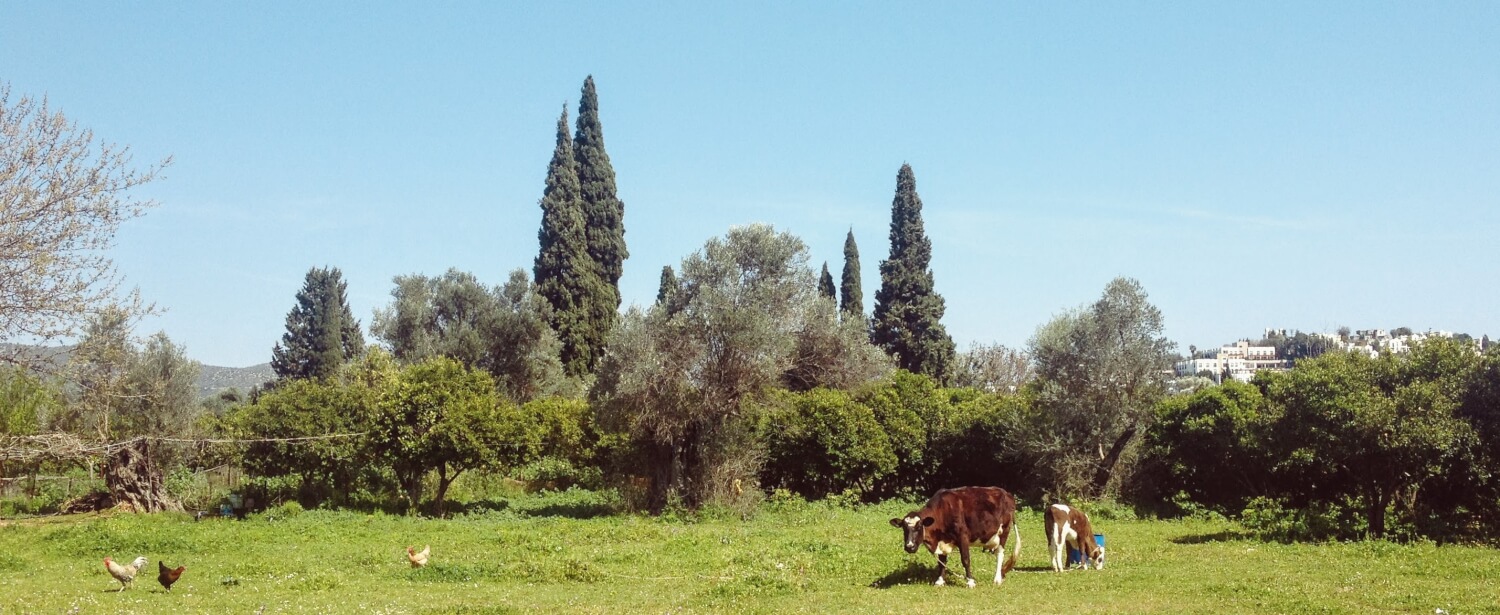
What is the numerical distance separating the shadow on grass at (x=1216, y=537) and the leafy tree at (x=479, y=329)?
3539 cm

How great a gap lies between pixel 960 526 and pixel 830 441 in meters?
16.9

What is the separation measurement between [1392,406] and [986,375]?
50.1m

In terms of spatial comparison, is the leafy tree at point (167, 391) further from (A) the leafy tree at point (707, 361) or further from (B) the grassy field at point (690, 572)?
(A) the leafy tree at point (707, 361)

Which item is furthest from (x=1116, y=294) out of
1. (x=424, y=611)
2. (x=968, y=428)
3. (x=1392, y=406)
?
(x=424, y=611)

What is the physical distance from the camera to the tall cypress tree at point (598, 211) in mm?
54219

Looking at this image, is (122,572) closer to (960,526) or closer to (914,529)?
(914,529)

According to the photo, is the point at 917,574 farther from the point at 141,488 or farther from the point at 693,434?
the point at 141,488

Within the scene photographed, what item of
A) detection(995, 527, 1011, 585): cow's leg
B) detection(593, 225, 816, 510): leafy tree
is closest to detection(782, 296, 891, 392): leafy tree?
detection(593, 225, 816, 510): leafy tree

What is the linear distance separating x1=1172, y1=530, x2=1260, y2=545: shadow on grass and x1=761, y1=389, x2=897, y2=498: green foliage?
471 inches

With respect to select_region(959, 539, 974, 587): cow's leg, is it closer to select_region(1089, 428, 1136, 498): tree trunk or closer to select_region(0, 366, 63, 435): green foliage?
select_region(1089, 428, 1136, 498): tree trunk

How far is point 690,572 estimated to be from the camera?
19.2 meters

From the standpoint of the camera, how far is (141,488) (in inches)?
1358

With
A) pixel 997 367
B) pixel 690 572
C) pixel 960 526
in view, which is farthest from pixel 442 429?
pixel 997 367

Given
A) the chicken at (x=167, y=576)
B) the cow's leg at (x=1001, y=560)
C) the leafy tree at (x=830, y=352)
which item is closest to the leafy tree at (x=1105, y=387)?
the leafy tree at (x=830, y=352)
